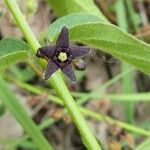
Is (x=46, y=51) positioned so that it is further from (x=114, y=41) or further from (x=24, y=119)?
(x=24, y=119)

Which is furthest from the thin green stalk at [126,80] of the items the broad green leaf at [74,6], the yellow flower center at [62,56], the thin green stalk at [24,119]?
the yellow flower center at [62,56]

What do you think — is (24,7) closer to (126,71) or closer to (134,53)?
(126,71)

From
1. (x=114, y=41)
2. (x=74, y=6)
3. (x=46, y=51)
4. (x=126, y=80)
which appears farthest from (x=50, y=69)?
(x=126, y=80)

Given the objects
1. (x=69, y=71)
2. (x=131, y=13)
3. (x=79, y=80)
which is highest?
(x=69, y=71)

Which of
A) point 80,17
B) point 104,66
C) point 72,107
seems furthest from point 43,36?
point 104,66

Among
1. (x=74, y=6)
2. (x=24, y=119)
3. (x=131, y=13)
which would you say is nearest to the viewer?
(x=74, y=6)

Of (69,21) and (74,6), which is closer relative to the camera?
(69,21)

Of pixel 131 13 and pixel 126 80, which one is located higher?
pixel 131 13
